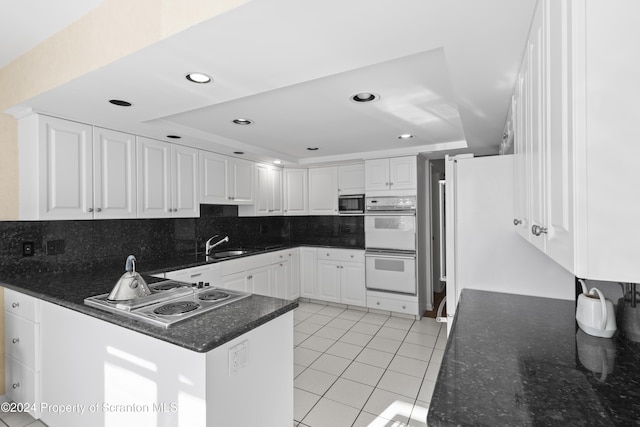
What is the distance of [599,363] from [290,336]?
138cm

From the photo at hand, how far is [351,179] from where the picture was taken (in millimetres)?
4785

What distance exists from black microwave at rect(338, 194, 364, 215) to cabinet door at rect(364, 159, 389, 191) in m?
0.31

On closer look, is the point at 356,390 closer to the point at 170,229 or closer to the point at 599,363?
the point at 599,363

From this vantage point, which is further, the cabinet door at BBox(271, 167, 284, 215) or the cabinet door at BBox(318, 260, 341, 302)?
the cabinet door at BBox(271, 167, 284, 215)

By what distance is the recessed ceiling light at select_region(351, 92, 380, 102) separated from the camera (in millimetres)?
2271

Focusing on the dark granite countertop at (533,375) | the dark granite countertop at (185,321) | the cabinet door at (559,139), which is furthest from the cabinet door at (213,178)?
the cabinet door at (559,139)

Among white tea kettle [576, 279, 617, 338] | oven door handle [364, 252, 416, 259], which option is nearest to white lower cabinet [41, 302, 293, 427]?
white tea kettle [576, 279, 617, 338]

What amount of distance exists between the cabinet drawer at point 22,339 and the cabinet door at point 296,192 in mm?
3415

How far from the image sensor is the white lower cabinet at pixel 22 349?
6.84 feet

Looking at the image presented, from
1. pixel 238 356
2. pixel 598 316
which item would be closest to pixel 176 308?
pixel 238 356

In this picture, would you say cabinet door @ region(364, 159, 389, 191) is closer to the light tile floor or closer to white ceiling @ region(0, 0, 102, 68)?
the light tile floor

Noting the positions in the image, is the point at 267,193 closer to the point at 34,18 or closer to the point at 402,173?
the point at 402,173

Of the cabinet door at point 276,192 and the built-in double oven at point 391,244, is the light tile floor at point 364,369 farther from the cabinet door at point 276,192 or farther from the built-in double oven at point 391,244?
the cabinet door at point 276,192

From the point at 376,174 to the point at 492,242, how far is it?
98.4 inches
